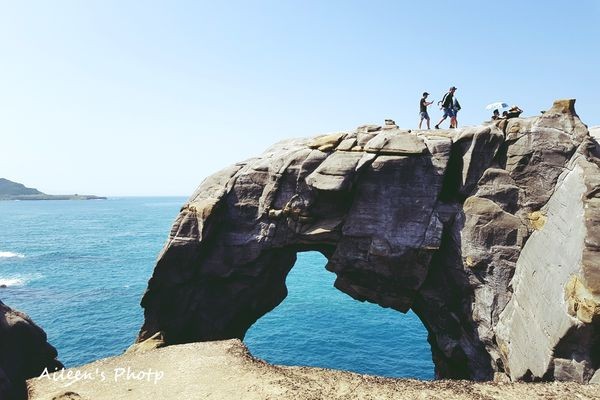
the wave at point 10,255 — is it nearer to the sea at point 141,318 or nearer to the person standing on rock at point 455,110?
the sea at point 141,318

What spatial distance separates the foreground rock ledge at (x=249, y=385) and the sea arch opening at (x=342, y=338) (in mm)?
16685

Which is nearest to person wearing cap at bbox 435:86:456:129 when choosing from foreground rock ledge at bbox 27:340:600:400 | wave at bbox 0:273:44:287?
foreground rock ledge at bbox 27:340:600:400

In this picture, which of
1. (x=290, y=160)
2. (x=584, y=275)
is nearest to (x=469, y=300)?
(x=584, y=275)

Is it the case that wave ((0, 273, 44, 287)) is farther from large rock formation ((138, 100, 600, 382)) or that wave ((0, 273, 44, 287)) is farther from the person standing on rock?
the person standing on rock

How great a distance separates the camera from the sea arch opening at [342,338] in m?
35.7

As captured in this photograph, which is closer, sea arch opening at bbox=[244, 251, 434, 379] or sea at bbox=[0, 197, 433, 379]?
sea arch opening at bbox=[244, 251, 434, 379]

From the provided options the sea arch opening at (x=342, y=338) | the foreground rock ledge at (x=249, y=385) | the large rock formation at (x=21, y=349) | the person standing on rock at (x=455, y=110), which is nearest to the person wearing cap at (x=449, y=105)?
the person standing on rock at (x=455, y=110)

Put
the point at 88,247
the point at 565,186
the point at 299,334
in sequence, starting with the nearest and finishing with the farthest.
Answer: the point at 565,186, the point at 299,334, the point at 88,247

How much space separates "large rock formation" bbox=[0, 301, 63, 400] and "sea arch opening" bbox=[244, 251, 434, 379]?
1910cm

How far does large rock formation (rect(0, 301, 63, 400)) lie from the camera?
23241 millimetres

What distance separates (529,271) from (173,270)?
25342mm

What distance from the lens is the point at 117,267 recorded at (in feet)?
252

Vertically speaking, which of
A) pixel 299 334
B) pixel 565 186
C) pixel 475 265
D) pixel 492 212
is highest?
pixel 565 186

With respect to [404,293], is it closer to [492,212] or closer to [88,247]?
[492,212]
